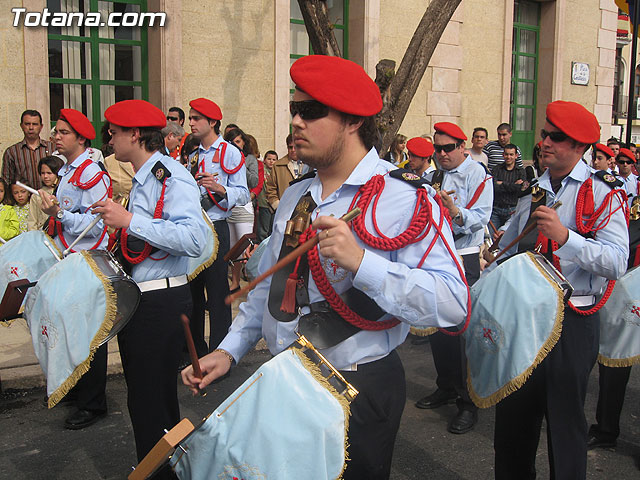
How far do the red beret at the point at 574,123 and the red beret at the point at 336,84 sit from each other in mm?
1522

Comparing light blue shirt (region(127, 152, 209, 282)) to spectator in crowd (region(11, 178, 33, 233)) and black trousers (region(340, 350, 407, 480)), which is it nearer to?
black trousers (region(340, 350, 407, 480))

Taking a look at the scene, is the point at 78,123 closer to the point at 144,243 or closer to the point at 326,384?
the point at 144,243

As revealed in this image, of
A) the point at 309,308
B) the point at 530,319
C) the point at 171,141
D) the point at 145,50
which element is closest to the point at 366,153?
the point at 309,308

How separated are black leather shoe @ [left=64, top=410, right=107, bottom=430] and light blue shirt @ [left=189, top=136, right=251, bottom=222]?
2.10 metres

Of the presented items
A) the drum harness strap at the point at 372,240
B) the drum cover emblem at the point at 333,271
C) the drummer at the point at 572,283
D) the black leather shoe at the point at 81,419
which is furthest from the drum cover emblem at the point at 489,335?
the black leather shoe at the point at 81,419

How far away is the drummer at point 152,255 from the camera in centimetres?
354

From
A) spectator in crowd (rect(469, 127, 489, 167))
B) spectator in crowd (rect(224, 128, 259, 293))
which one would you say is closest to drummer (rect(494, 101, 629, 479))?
spectator in crowd (rect(224, 128, 259, 293))

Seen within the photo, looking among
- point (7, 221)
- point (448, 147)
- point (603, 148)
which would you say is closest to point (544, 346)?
point (448, 147)

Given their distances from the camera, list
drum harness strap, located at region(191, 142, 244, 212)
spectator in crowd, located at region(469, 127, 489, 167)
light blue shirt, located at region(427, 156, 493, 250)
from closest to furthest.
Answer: light blue shirt, located at region(427, 156, 493, 250) < drum harness strap, located at region(191, 142, 244, 212) < spectator in crowd, located at region(469, 127, 489, 167)

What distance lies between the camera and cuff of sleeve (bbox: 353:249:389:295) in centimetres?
203

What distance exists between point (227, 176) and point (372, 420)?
14.6ft

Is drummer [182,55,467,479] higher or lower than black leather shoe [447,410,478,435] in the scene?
higher

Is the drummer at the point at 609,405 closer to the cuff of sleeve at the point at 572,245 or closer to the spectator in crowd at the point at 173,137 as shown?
the cuff of sleeve at the point at 572,245

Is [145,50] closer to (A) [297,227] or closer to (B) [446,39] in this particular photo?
(B) [446,39]
